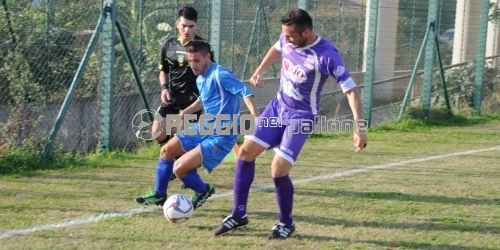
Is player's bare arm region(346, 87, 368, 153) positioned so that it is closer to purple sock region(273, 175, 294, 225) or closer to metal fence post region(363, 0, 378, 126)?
purple sock region(273, 175, 294, 225)

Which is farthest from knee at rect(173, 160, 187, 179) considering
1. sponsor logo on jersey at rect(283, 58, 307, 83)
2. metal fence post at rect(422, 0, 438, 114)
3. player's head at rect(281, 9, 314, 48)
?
metal fence post at rect(422, 0, 438, 114)

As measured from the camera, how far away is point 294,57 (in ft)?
20.0

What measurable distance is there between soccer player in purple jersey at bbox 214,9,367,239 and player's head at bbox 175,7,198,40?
57.7 inches

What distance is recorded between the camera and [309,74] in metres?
6.00

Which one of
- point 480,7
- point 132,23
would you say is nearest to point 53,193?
point 132,23

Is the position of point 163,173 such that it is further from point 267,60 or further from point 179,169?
point 267,60

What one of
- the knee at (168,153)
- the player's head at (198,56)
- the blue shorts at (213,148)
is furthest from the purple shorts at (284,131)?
the knee at (168,153)

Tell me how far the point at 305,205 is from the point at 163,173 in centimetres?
135

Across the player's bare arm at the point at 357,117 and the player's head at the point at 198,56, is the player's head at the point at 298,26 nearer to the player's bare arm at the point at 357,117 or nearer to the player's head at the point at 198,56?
the player's bare arm at the point at 357,117

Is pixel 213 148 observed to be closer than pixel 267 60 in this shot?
Yes

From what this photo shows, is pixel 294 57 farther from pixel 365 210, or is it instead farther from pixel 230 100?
pixel 365 210

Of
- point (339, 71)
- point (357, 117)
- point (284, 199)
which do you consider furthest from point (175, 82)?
point (357, 117)

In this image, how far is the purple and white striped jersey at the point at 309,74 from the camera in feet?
19.2

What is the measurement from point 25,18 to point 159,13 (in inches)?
81.5
